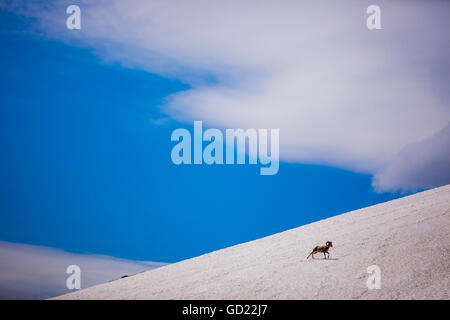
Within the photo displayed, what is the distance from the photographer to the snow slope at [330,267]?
1259 centimetres

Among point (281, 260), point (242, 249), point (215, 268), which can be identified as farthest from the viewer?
point (242, 249)

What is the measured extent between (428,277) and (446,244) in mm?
3463

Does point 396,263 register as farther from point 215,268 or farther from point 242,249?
point 242,249

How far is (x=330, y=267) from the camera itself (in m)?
14.4

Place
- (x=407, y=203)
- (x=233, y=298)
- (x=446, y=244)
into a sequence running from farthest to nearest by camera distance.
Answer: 1. (x=407, y=203)
2. (x=446, y=244)
3. (x=233, y=298)

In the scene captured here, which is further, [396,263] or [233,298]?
[396,263]

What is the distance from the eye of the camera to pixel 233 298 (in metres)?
12.8

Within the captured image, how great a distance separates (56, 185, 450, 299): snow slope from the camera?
1259 cm
